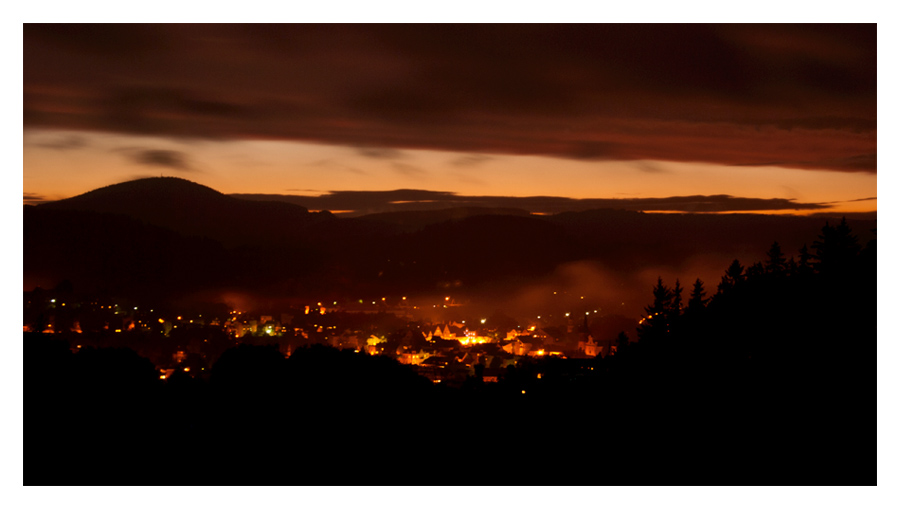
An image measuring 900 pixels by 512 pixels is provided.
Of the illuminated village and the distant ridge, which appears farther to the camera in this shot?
the distant ridge

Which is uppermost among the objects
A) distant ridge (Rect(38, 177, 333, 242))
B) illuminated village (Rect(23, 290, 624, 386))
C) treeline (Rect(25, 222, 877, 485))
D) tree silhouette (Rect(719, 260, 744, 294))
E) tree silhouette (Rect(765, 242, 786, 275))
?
distant ridge (Rect(38, 177, 333, 242))

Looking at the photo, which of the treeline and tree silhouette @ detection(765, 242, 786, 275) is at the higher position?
tree silhouette @ detection(765, 242, 786, 275)

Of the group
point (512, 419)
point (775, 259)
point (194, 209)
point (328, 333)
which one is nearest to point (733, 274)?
point (775, 259)

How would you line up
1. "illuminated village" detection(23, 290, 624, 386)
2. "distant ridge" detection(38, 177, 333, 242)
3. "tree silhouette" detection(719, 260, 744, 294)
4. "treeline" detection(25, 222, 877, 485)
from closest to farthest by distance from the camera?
"treeline" detection(25, 222, 877, 485) → "tree silhouette" detection(719, 260, 744, 294) → "illuminated village" detection(23, 290, 624, 386) → "distant ridge" detection(38, 177, 333, 242)

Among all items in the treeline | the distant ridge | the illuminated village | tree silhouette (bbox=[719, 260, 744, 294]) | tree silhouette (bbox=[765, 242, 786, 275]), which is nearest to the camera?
the treeline

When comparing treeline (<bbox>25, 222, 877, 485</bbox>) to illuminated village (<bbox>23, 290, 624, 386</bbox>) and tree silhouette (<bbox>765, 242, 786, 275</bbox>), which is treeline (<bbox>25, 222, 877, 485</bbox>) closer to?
tree silhouette (<bbox>765, 242, 786, 275</bbox>)

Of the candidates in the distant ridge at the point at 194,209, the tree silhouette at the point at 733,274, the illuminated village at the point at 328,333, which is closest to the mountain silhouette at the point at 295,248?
the distant ridge at the point at 194,209

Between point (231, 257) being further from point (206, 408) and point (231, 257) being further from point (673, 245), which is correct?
point (206, 408)

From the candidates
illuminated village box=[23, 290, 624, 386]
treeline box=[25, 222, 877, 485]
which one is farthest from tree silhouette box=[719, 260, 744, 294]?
treeline box=[25, 222, 877, 485]

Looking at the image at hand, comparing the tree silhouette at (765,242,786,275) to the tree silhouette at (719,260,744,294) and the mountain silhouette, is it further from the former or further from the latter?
the mountain silhouette

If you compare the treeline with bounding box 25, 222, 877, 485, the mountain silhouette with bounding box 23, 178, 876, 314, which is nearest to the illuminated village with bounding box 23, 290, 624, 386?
the mountain silhouette with bounding box 23, 178, 876, 314

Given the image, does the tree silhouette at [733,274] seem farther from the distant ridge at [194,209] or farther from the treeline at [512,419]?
the distant ridge at [194,209]

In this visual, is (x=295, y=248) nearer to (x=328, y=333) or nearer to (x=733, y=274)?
(x=328, y=333)
